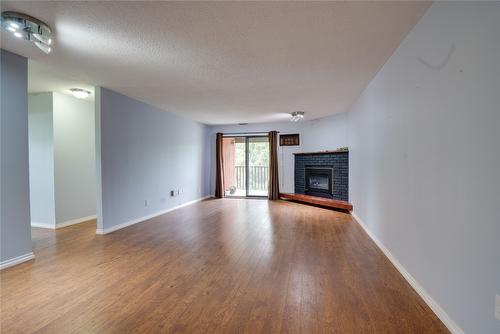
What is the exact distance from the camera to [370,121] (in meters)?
3.41

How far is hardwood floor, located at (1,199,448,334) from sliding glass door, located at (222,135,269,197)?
391 cm

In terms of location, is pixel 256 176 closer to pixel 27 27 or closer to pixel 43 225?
pixel 43 225

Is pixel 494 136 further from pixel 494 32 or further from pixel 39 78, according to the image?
pixel 39 78

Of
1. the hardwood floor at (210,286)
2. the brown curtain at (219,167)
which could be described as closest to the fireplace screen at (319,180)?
the hardwood floor at (210,286)

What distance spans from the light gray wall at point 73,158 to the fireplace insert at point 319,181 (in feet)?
16.7

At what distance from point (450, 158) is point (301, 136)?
213 inches

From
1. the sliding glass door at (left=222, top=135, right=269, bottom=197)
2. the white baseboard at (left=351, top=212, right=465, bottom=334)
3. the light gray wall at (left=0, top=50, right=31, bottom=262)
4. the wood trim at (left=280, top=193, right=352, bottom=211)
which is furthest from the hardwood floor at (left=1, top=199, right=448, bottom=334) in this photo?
the sliding glass door at (left=222, top=135, right=269, bottom=197)

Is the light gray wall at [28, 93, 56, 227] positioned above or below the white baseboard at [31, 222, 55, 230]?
above

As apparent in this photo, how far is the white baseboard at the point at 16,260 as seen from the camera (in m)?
2.44

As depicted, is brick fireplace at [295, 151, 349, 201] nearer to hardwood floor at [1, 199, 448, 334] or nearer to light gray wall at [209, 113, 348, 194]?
light gray wall at [209, 113, 348, 194]

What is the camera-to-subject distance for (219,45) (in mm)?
2344

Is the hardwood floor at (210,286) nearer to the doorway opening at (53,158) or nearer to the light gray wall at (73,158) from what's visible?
the doorway opening at (53,158)

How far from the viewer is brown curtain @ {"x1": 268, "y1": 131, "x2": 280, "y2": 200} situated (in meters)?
6.99

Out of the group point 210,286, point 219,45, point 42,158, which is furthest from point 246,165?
point 210,286
